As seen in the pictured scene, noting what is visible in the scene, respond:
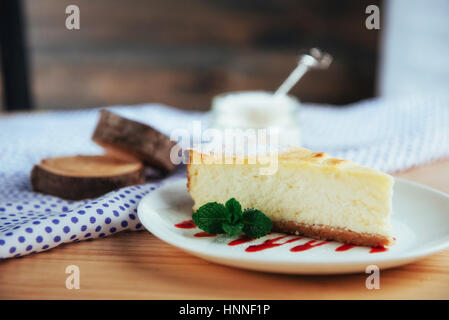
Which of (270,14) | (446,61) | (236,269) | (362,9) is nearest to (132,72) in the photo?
(270,14)

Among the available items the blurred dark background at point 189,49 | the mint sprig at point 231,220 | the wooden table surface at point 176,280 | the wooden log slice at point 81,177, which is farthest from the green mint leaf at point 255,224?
the blurred dark background at point 189,49

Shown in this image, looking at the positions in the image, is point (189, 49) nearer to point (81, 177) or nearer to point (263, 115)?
point (263, 115)

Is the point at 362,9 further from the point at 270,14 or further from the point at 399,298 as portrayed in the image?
the point at 399,298

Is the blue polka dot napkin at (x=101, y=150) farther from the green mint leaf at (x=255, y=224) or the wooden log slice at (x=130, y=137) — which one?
the green mint leaf at (x=255, y=224)

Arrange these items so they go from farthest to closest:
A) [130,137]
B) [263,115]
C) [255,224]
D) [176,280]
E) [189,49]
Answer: [189,49], [263,115], [130,137], [255,224], [176,280]

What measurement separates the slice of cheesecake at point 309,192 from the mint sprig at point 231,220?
3.4 inches

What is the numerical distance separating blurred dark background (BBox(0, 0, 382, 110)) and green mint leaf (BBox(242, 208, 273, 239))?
2.90m

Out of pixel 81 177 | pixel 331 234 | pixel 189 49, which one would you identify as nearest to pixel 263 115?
pixel 81 177

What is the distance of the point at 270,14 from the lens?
3.84 metres

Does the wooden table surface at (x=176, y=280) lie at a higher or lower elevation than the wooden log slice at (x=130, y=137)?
lower

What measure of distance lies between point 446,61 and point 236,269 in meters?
2.86

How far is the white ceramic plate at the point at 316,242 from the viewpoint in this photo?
0.91m

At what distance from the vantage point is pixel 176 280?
3.21 ft

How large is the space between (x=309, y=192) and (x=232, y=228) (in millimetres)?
210
